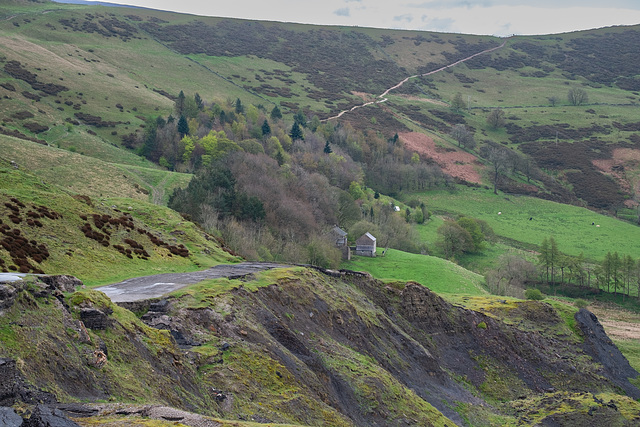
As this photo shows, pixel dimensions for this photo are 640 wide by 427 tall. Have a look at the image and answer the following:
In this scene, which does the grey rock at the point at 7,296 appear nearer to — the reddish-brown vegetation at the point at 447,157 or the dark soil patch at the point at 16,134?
→ the dark soil patch at the point at 16,134

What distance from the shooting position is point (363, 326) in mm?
30594

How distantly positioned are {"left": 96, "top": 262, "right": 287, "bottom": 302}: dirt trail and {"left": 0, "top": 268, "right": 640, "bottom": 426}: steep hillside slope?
1192 millimetres

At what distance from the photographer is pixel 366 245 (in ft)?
255

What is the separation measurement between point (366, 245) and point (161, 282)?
53.5 meters

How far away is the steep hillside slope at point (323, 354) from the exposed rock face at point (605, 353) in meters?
0.13

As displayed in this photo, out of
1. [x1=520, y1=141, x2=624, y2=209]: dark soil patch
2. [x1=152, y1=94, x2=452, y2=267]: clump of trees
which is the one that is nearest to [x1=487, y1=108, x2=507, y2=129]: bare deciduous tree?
[x1=520, y1=141, x2=624, y2=209]: dark soil patch

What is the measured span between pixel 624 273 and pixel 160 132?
251ft

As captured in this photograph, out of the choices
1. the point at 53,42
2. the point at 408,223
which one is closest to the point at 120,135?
the point at 408,223

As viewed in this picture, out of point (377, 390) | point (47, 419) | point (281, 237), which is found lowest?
point (281, 237)

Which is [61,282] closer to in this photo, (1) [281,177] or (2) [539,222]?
(1) [281,177]

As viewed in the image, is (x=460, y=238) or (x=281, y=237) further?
(x=460, y=238)

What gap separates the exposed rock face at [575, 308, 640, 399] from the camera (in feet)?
126

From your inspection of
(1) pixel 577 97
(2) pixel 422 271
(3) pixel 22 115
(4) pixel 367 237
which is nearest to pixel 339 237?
(4) pixel 367 237

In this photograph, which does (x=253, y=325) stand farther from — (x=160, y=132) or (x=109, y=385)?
(x=160, y=132)
